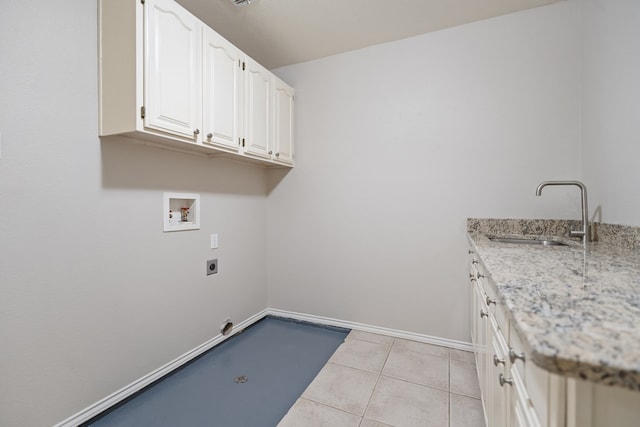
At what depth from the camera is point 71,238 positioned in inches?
56.7

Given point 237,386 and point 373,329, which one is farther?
point 373,329

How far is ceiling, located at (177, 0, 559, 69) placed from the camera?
196 centimetres

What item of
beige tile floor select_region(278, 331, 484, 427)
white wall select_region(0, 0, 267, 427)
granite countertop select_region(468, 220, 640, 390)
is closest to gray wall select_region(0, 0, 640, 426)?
white wall select_region(0, 0, 267, 427)

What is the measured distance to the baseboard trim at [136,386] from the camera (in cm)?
146

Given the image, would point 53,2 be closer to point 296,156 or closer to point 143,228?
point 143,228

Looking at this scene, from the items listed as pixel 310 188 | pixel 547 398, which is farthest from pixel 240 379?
pixel 547 398

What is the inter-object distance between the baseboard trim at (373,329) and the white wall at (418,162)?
0.20ft

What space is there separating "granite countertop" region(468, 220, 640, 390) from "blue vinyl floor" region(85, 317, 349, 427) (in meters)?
1.46

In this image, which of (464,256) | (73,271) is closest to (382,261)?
(464,256)

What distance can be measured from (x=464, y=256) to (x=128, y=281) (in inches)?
93.9

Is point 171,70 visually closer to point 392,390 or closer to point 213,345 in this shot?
point 213,345

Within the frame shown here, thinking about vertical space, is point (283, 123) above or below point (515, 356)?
above

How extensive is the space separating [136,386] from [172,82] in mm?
1854

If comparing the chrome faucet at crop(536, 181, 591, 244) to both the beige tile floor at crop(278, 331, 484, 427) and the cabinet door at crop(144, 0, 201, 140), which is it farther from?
the cabinet door at crop(144, 0, 201, 140)
